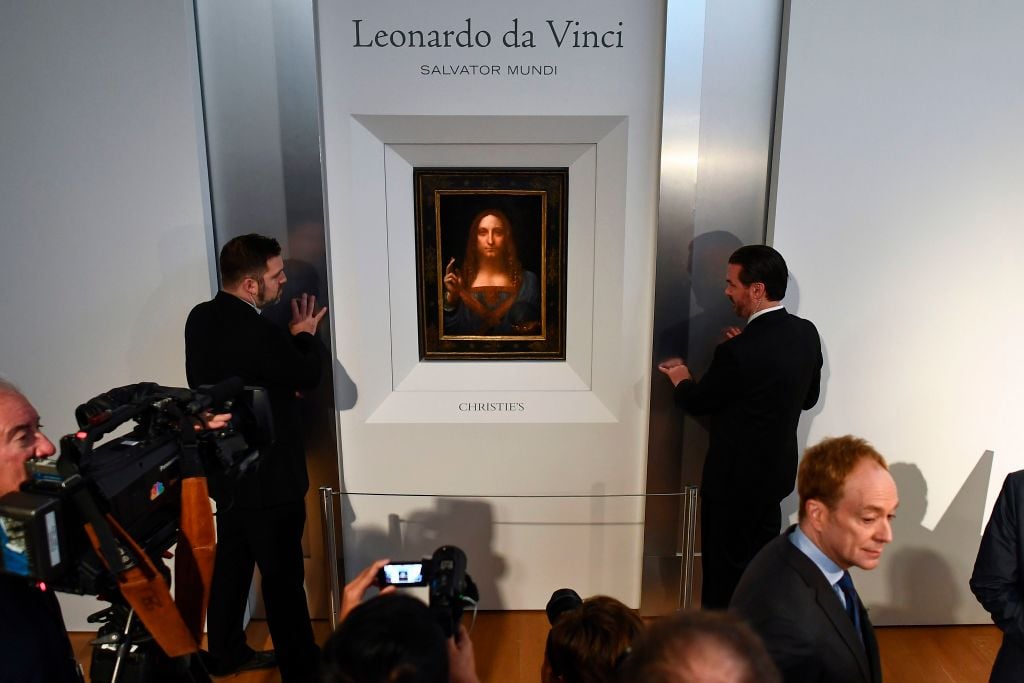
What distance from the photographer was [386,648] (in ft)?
3.35

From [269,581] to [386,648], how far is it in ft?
6.57

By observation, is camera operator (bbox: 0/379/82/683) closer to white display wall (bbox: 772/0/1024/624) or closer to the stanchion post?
the stanchion post

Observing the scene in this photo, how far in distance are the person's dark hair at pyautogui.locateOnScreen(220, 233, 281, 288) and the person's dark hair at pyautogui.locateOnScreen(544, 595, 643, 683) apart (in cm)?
187

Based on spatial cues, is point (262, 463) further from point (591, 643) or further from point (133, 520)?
point (591, 643)

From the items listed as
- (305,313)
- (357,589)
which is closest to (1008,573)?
(357,589)

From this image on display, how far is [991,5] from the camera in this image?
108 inches

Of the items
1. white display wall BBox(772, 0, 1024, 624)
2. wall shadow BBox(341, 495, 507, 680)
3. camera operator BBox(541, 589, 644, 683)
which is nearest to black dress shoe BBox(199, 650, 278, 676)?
wall shadow BBox(341, 495, 507, 680)

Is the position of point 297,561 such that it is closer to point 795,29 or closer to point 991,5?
point 795,29

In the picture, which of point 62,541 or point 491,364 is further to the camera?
point 491,364

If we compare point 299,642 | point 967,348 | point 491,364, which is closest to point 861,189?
point 967,348

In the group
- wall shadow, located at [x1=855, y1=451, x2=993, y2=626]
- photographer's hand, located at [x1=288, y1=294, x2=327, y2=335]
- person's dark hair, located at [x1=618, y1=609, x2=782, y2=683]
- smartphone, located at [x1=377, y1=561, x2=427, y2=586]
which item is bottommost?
wall shadow, located at [x1=855, y1=451, x2=993, y2=626]

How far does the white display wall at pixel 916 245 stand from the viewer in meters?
2.76

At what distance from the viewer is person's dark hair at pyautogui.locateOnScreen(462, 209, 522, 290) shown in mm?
3045

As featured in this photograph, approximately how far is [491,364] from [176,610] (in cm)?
187
